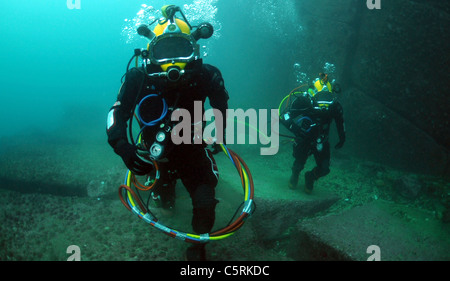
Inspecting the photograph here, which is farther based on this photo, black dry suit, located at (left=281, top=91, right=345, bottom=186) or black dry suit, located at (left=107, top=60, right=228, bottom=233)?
black dry suit, located at (left=281, top=91, right=345, bottom=186)

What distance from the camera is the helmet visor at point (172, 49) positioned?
2.61 m

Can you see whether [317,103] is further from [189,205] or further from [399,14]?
→ [399,14]

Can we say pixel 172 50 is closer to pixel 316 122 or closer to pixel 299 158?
pixel 316 122

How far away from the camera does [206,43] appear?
23.8 m

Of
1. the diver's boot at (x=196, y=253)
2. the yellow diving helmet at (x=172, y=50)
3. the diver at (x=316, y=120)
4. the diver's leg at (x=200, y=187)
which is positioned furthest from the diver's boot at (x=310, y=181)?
the yellow diving helmet at (x=172, y=50)

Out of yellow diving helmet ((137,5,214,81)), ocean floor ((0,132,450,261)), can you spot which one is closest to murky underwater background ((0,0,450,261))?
ocean floor ((0,132,450,261))

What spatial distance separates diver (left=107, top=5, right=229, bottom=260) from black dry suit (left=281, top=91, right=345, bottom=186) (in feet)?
8.08

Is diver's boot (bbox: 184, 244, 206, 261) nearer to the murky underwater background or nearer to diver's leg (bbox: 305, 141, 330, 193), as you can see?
the murky underwater background

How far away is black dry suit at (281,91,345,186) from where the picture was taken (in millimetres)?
4914

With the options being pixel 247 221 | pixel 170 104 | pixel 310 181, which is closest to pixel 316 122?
pixel 310 181

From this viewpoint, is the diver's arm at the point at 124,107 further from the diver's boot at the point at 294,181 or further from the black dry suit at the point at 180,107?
the diver's boot at the point at 294,181

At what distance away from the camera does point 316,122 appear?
5066mm

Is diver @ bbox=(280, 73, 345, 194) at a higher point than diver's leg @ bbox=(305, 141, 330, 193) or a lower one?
higher
